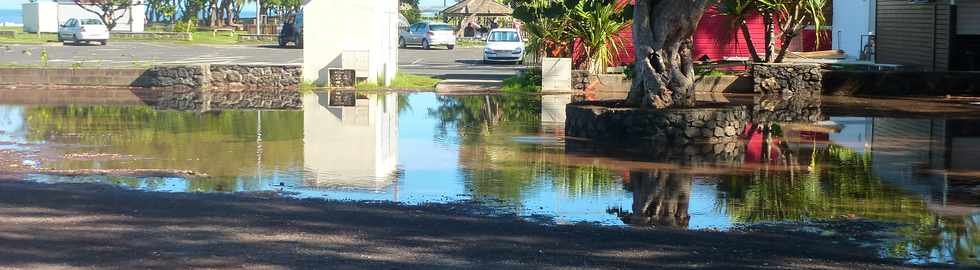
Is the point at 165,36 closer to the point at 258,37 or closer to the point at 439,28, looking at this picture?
the point at 258,37

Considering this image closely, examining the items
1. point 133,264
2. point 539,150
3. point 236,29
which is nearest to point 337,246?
point 133,264

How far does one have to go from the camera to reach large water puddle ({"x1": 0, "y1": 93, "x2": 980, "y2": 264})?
11.0m

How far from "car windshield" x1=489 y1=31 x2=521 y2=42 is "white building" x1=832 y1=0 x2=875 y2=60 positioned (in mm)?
10673

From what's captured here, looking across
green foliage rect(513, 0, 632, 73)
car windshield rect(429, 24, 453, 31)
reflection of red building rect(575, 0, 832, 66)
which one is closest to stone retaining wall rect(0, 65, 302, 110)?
green foliage rect(513, 0, 632, 73)

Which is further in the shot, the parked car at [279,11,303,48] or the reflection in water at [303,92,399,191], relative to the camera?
the parked car at [279,11,303,48]

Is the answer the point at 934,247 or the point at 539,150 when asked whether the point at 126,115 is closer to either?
the point at 539,150

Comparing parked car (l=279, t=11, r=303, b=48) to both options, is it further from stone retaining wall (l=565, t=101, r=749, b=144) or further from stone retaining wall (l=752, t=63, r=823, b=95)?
stone retaining wall (l=565, t=101, r=749, b=144)

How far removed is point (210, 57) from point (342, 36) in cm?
1457

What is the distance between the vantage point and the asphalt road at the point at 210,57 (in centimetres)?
3437

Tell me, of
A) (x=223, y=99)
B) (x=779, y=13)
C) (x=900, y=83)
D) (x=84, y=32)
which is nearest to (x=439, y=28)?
(x=84, y=32)

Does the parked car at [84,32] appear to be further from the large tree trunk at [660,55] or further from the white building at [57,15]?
the large tree trunk at [660,55]

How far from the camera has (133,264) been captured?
8.28m

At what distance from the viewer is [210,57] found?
131 ft

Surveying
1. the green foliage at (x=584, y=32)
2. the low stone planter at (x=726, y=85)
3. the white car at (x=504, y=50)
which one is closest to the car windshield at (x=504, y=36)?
the white car at (x=504, y=50)
